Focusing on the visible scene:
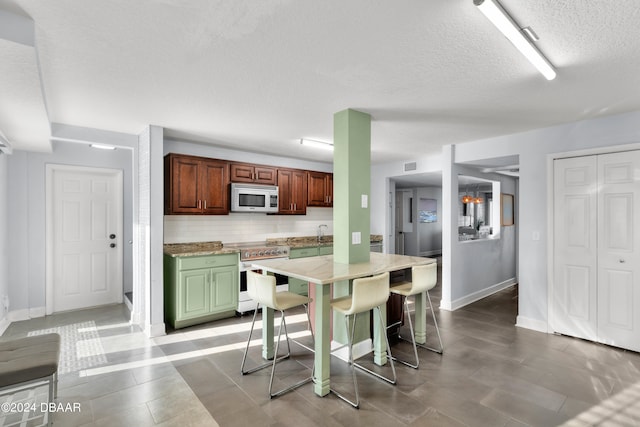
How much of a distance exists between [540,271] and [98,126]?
18.6 feet

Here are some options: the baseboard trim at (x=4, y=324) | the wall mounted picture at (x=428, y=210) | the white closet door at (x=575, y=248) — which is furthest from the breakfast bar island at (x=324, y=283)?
the wall mounted picture at (x=428, y=210)

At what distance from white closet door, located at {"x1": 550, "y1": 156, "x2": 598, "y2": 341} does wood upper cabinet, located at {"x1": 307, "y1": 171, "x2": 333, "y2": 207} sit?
11.5 ft

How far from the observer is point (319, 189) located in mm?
5992

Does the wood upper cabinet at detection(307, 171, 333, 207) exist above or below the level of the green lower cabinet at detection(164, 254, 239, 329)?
above

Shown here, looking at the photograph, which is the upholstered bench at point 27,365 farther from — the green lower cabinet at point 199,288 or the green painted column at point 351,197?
the green painted column at point 351,197

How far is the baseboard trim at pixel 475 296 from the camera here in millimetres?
4773

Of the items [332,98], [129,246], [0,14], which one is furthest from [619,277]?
[129,246]

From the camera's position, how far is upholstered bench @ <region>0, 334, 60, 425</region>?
76.3 inches

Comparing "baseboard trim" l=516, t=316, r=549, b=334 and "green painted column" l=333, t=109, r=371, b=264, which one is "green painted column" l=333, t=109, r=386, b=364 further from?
"baseboard trim" l=516, t=316, r=549, b=334

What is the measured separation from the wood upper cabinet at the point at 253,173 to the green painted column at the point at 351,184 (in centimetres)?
207

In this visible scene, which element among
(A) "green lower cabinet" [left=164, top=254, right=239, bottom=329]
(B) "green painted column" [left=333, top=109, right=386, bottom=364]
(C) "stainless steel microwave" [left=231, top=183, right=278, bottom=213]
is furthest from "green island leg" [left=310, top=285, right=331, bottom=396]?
(C) "stainless steel microwave" [left=231, top=183, right=278, bottom=213]

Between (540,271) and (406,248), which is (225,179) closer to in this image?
(540,271)

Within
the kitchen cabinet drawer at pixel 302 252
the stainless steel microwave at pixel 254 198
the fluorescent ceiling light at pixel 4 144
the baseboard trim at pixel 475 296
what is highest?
the fluorescent ceiling light at pixel 4 144

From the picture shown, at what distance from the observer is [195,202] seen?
4.39 meters
